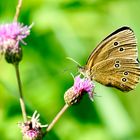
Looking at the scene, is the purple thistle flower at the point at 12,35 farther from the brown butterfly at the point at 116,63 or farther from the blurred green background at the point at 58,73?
the blurred green background at the point at 58,73

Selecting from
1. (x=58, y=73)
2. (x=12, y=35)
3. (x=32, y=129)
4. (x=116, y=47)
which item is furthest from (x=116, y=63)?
(x=58, y=73)

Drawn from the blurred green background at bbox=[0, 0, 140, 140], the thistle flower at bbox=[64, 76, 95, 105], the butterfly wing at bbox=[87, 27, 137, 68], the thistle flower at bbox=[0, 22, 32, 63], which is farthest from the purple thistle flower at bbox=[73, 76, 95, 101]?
the blurred green background at bbox=[0, 0, 140, 140]

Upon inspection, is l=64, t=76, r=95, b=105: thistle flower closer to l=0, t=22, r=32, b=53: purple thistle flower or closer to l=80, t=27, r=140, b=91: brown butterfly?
l=80, t=27, r=140, b=91: brown butterfly

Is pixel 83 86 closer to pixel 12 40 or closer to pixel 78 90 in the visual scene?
pixel 78 90

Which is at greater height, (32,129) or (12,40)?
(12,40)

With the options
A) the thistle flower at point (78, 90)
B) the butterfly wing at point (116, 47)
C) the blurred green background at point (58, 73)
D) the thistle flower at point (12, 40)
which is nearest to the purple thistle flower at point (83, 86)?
the thistle flower at point (78, 90)

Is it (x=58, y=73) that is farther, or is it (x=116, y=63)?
(x=58, y=73)
